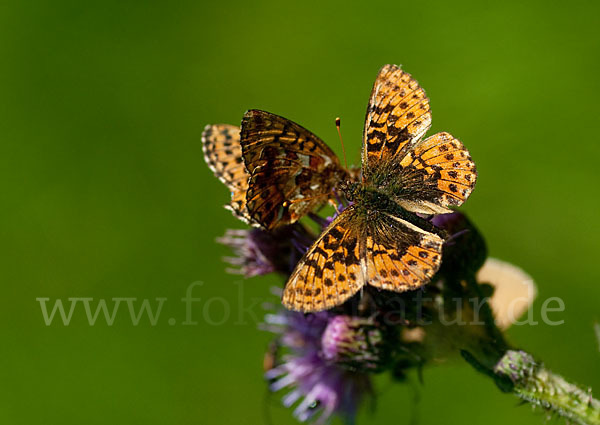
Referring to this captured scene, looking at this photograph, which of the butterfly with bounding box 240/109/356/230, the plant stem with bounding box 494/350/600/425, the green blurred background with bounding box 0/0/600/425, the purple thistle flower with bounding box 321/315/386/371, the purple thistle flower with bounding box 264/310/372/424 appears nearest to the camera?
the plant stem with bounding box 494/350/600/425

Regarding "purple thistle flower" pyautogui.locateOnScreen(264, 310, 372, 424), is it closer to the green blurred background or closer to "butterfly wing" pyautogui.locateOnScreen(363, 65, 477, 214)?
"butterfly wing" pyautogui.locateOnScreen(363, 65, 477, 214)

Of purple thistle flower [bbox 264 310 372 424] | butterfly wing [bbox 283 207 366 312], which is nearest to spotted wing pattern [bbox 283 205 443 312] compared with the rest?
butterfly wing [bbox 283 207 366 312]

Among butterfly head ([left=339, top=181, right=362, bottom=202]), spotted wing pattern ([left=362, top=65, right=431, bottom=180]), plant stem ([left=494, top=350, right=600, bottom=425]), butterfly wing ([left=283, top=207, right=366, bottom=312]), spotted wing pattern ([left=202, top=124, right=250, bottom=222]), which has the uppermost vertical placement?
spotted wing pattern ([left=362, top=65, right=431, bottom=180])

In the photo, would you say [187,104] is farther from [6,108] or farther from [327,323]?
[327,323]

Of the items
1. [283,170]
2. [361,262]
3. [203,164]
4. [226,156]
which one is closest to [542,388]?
[361,262]

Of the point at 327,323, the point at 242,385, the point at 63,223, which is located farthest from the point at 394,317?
the point at 63,223

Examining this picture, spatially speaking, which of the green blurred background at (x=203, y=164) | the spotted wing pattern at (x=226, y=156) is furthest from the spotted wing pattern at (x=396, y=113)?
the green blurred background at (x=203, y=164)

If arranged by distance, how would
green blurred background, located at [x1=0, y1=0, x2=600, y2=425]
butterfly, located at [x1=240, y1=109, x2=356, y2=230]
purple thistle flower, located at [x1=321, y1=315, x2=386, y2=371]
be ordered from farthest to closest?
green blurred background, located at [x1=0, y1=0, x2=600, y2=425], purple thistle flower, located at [x1=321, y1=315, x2=386, y2=371], butterfly, located at [x1=240, y1=109, x2=356, y2=230]
